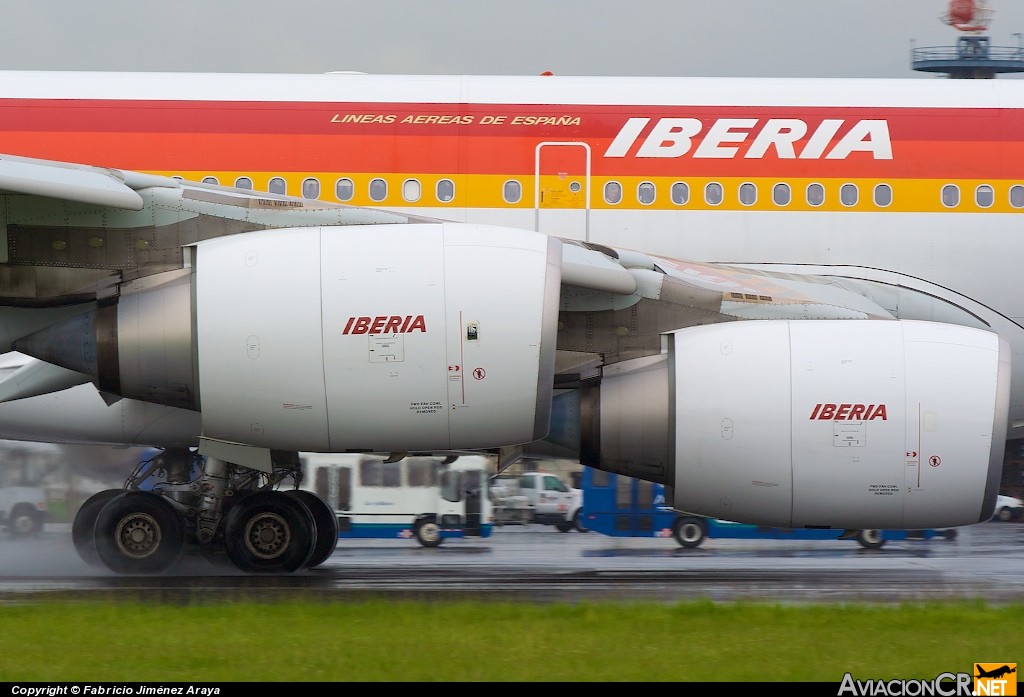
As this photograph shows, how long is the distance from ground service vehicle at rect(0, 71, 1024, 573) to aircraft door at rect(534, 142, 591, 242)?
0.09 ft

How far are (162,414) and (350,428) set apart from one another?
292cm

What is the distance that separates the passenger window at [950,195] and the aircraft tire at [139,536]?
795cm

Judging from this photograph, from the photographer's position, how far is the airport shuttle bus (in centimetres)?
1955

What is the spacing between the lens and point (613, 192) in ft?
44.0

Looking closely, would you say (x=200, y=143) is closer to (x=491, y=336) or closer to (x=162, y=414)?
(x=162, y=414)

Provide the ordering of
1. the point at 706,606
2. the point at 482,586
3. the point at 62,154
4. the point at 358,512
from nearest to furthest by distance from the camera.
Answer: the point at 706,606 < the point at 482,586 < the point at 62,154 < the point at 358,512

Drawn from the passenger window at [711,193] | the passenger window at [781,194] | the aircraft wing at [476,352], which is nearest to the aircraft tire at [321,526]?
the aircraft wing at [476,352]

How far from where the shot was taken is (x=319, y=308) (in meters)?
10.4

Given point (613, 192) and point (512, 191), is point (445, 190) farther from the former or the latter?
point (613, 192)

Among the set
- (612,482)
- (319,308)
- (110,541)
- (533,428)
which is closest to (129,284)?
(319,308)

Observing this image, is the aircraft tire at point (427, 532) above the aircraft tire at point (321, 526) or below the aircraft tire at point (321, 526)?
below

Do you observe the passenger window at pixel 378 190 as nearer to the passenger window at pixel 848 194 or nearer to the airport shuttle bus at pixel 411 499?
the passenger window at pixel 848 194

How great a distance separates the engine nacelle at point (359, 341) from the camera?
34.2ft

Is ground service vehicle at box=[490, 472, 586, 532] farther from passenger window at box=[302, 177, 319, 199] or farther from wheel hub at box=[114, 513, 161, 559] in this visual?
wheel hub at box=[114, 513, 161, 559]
